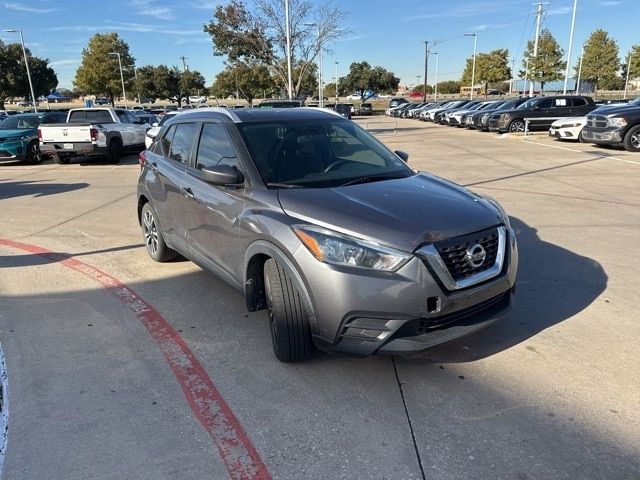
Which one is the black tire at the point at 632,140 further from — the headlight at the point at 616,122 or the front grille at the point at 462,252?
the front grille at the point at 462,252

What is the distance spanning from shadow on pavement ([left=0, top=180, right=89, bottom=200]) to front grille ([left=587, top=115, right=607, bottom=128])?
15090 mm

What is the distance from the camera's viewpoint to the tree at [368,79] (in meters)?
82.6

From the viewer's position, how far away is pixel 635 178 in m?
11.1

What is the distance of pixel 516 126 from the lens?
965 inches

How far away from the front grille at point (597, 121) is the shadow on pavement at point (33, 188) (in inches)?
594

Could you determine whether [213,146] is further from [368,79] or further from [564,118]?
[368,79]

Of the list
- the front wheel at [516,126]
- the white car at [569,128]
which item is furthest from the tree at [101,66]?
the white car at [569,128]

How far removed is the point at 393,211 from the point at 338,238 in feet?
1.50

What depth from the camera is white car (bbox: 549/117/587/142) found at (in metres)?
18.8

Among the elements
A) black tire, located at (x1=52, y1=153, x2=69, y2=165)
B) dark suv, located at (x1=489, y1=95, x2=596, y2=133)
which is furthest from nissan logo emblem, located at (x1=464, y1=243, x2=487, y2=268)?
dark suv, located at (x1=489, y1=95, x2=596, y2=133)

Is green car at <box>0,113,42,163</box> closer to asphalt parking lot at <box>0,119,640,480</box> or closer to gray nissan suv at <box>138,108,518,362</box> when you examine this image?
asphalt parking lot at <box>0,119,640,480</box>

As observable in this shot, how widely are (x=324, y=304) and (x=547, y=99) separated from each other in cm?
2427

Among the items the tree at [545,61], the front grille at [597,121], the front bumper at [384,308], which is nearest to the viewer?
the front bumper at [384,308]

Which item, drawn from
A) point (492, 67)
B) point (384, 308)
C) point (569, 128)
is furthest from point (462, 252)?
point (492, 67)
